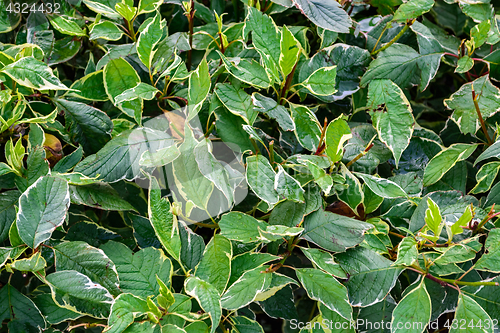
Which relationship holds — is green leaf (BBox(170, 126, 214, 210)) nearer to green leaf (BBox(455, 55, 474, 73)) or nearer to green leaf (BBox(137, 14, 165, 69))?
green leaf (BBox(137, 14, 165, 69))

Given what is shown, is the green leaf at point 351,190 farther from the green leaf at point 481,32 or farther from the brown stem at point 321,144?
the green leaf at point 481,32

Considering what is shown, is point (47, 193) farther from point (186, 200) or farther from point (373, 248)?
point (373, 248)

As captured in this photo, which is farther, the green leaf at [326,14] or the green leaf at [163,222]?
the green leaf at [326,14]

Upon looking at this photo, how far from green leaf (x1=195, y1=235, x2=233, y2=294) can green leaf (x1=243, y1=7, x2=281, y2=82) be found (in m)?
0.37

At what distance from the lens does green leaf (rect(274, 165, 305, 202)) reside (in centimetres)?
75

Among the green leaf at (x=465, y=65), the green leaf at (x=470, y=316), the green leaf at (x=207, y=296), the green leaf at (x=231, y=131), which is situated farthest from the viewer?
the green leaf at (x=465, y=65)

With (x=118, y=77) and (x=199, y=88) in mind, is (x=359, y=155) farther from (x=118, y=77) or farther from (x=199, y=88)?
(x=118, y=77)

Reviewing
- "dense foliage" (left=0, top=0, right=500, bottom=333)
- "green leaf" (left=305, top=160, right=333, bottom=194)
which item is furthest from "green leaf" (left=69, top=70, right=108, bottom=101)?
"green leaf" (left=305, top=160, right=333, bottom=194)

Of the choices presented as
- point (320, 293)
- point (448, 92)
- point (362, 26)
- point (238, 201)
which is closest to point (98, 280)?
point (238, 201)

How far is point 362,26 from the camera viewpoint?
106 cm

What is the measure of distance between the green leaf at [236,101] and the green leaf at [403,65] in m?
0.31

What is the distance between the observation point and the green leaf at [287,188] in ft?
2.47

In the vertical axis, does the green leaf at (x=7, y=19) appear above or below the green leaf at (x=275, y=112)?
above

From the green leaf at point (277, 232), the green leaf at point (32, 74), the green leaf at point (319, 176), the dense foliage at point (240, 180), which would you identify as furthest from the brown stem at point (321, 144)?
the green leaf at point (32, 74)
